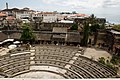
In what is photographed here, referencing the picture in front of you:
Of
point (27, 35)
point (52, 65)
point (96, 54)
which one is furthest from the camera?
point (27, 35)

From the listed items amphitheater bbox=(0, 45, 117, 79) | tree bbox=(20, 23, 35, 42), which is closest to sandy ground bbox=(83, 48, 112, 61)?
amphitheater bbox=(0, 45, 117, 79)

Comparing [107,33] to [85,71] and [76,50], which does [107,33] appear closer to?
[76,50]

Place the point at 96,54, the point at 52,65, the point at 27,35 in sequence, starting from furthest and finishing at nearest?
1. the point at 27,35
2. the point at 96,54
3. the point at 52,65

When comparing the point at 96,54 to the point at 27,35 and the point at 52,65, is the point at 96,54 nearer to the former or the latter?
the point at 52,65

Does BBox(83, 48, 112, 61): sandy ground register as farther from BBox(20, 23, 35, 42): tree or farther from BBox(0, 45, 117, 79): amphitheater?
BBox(20, 23, 35, 42): tree

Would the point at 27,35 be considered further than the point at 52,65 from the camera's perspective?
Yes

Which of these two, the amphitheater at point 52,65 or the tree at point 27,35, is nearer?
the amphitheater at point 52,65

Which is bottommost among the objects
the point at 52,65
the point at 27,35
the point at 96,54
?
the point at 52,65

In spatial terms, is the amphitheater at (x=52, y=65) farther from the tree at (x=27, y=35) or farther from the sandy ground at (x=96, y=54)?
the tree at (x=27, y=35)

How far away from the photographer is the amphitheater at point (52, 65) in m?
26.5

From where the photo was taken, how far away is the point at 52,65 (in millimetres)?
30391

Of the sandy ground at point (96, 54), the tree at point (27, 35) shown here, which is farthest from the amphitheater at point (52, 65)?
the tree at point (27, 35)

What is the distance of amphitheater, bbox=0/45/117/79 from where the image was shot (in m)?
26.5

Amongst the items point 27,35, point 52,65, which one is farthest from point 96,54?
point 27,35
